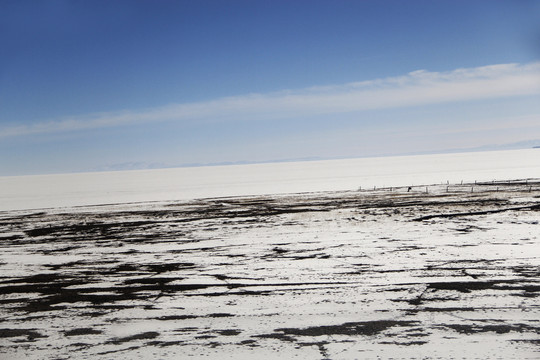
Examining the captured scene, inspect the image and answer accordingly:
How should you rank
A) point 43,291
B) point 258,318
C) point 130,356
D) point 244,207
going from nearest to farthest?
point 130,356 < point 258,318 < point 43,291 < point 244,207

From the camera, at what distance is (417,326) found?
5.64 meters

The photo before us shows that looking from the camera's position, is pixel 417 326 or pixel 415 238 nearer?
pixel 417 326

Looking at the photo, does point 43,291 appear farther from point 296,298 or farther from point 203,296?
point 296,298

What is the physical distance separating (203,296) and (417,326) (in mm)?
2930

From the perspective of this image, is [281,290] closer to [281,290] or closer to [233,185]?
[281,290]

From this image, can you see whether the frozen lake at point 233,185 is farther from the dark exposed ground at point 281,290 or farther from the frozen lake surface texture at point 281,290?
the frozen lake surface texture at point 281,290

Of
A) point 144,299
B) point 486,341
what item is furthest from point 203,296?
point 486,341

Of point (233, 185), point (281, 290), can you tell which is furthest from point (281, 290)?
point (233, 185)

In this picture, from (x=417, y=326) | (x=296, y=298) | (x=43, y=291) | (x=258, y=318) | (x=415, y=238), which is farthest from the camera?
(x=415, y=238)

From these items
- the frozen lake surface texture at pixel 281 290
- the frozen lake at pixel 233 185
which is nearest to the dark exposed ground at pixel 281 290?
the frozen lake surface texture at pixel 281 290

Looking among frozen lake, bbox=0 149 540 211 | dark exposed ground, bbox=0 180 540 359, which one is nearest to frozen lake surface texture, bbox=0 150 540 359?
dark exposed ground, bbox=0 180 540 359

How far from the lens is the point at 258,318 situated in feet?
20.1

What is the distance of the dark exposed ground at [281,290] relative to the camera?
529 cm

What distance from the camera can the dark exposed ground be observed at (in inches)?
208
